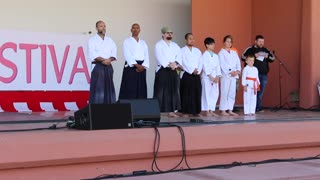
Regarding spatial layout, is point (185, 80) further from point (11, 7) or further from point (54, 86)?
point (11, 7)

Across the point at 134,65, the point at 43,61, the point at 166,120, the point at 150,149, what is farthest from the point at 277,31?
the point at 150,149

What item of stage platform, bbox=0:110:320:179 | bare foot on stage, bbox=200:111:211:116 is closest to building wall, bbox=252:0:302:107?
bare foot on stage, bbox=200:111:211:116

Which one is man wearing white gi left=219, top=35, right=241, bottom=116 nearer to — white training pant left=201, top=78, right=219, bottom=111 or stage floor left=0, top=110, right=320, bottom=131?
white training pant left=201, top=78, right=219, bottom=111

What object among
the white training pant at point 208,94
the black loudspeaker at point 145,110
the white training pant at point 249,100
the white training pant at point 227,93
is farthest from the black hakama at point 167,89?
the black loudspeaker at point 145,110

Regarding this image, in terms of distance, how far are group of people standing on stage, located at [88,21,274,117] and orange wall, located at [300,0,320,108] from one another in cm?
171

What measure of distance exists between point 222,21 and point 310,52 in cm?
185

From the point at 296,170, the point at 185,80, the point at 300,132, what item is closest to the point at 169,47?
the point at 185,80

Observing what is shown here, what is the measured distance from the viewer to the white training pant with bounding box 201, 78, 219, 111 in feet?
23.3

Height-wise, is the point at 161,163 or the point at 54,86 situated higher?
the point at 54,86

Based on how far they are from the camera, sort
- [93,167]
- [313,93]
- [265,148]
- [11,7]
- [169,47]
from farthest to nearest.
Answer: [313,93], [11,7], [169,47], [265,148], [93,167]

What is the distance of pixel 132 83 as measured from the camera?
22.7 ft

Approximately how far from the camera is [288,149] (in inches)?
202

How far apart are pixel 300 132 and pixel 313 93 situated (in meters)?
3.73

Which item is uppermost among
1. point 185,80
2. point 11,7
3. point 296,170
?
point 11,7
